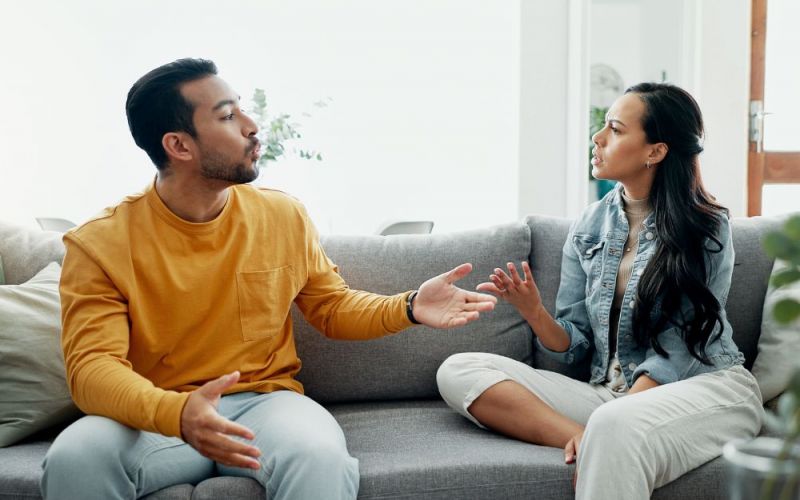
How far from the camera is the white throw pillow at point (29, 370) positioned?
5.86ft

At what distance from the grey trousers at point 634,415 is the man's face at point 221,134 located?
2.27 ft

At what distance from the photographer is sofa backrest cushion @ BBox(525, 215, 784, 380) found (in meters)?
2.10

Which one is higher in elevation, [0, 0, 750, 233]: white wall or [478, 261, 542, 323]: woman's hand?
[0, 0, 750, 233]: white wall

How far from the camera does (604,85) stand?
3902 mm

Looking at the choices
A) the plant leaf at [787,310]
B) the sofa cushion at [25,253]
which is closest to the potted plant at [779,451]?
the plant leaf at [787,310]

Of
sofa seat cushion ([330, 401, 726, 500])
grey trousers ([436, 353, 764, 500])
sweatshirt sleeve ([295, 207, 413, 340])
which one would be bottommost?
sofa seat cushion ([330, 401, 726, 500])

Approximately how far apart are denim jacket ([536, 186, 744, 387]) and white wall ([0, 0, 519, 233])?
1.59 meters

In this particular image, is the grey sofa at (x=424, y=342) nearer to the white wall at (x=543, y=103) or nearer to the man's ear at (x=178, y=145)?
the man's ear at (x=178, y=145)

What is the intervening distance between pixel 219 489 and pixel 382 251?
85cm

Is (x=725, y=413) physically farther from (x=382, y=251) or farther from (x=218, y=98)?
(x=218, y=98)

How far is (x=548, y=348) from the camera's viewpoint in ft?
6.70

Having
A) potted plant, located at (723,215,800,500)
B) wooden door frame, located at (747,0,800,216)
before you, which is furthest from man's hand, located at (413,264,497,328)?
wooden door frame, located at (747,0,800,216)

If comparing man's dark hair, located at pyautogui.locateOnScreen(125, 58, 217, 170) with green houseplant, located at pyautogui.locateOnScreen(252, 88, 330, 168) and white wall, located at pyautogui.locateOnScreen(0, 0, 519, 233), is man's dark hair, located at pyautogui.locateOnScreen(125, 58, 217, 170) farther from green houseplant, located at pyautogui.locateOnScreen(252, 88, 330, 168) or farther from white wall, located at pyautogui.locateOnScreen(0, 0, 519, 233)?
white wall, located at pyautogui.locateOnScreen(0, 0, 519, 233)

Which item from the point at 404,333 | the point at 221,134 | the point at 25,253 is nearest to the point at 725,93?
the point at 404,333
